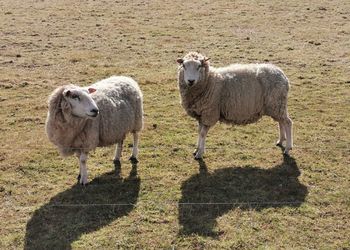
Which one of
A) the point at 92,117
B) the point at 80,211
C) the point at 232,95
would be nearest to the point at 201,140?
the point at 232,95

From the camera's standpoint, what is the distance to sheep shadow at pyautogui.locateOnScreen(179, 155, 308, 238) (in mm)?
8242

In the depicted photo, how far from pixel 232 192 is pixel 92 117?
305 centimetres

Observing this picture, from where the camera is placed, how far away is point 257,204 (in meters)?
8.66

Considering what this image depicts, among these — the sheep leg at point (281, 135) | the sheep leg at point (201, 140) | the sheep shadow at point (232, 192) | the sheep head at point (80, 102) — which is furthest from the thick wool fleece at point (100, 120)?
the sheep leg at point (281, 135)

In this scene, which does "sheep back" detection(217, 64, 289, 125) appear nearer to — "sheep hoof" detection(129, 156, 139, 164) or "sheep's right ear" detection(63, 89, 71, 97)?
"sheep hoof" detection(129, 156, 139, 164)

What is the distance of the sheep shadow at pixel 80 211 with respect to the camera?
7.72 m

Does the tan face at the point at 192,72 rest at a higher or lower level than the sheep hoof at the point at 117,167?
higher

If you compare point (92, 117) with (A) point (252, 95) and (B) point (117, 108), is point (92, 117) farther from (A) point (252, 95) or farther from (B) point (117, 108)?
(A) point (252, 95)

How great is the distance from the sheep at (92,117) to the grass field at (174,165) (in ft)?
2.72

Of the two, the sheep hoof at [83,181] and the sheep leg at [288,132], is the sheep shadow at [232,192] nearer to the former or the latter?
the sheep leg at [288,132]

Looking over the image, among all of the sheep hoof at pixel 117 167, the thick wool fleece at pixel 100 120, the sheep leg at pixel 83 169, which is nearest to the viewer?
the thick wool fleece at pixel 100 120

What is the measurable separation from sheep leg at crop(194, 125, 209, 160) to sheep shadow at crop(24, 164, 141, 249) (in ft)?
5.25

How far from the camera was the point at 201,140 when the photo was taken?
10516 millimetres

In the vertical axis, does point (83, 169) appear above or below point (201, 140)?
below
